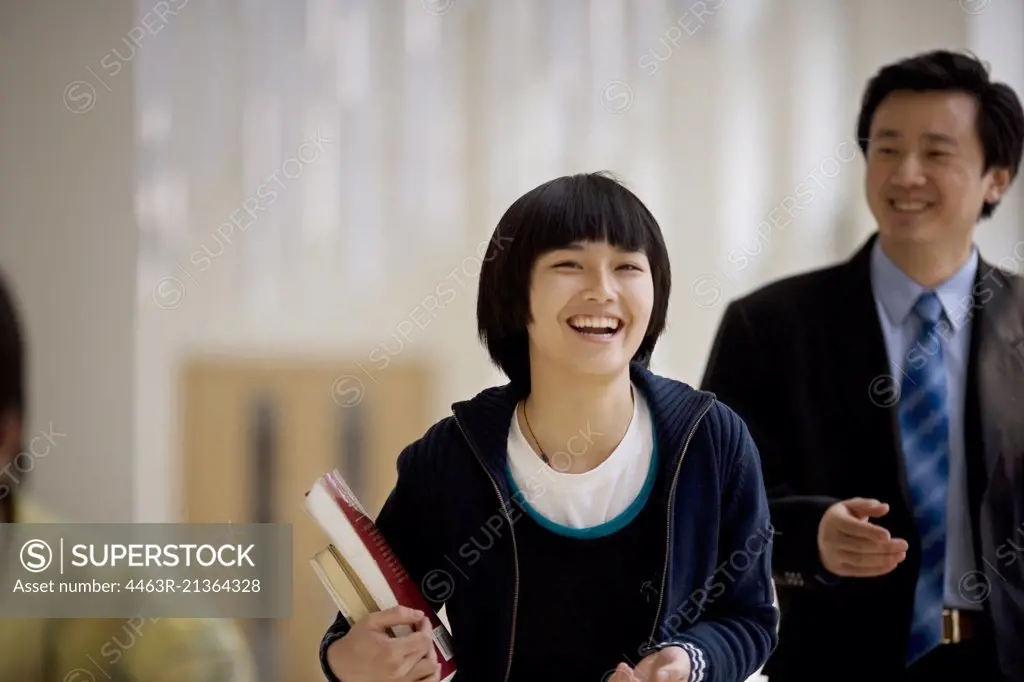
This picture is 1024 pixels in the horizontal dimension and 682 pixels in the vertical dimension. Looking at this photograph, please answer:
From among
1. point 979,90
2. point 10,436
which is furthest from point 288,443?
point 979,90

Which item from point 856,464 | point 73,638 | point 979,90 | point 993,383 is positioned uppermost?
point 979,90

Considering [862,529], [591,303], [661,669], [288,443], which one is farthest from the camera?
[288,443]

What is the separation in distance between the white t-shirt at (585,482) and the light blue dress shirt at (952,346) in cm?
54

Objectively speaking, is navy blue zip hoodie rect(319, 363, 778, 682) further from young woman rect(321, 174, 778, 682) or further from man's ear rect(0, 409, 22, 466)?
man's ear rect(0, 409, 22, 466)

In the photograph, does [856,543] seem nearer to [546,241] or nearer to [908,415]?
[908,415]

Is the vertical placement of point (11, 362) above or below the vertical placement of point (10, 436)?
above

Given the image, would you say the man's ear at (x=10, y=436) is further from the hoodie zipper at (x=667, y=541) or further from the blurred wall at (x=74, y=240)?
the hoodie zipper at (x=667, y=541)

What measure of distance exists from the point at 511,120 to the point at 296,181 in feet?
1.14

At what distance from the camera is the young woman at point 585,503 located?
1.25m

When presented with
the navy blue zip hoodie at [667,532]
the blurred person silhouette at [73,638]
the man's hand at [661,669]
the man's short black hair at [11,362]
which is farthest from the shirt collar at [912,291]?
the man's short black hair at [11,362]

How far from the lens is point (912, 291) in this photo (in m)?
1.62

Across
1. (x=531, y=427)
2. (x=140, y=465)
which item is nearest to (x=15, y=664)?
(x=140, y=465)

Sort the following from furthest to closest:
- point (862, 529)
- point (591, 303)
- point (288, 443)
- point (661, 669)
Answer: point (288, 443) < point (862, 529) < point (591, 303) < point (661, 669)

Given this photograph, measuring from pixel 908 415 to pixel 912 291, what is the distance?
0.61 ft
